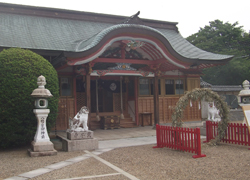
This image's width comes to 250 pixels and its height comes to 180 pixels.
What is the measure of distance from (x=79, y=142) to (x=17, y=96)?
2438mm

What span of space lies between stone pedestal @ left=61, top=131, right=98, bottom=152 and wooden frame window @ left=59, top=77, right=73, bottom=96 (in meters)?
4.61

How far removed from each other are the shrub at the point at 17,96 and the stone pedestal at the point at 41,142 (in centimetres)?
60

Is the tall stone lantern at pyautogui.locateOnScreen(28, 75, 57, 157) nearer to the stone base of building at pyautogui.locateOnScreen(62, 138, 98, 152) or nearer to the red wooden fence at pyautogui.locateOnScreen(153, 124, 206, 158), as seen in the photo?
the stone base of building at pyautogui.locateOnScreen(62, 138, 98, 152)

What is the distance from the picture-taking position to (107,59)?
11.3m

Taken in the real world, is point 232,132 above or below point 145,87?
below

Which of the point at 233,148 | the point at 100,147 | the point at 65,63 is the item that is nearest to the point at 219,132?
the point at 233,148

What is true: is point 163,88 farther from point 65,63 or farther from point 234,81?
point 234,81

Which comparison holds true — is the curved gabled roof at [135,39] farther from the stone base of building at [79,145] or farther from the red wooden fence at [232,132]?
the red wooden fence at [232,132]

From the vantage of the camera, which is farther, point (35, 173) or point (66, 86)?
point (66, 86)

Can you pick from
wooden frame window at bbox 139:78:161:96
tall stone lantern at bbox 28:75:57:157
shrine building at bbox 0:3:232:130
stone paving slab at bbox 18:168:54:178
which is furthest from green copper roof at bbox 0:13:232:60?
stone paving slab at bbox 18:168:54:178

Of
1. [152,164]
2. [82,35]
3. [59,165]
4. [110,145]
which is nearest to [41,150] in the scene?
[59,165]

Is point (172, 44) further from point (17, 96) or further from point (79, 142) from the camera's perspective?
point (17, 96)

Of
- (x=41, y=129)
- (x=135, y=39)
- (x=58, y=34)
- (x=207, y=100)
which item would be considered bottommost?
(x=41, y=129)

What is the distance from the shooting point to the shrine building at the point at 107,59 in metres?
10.7
